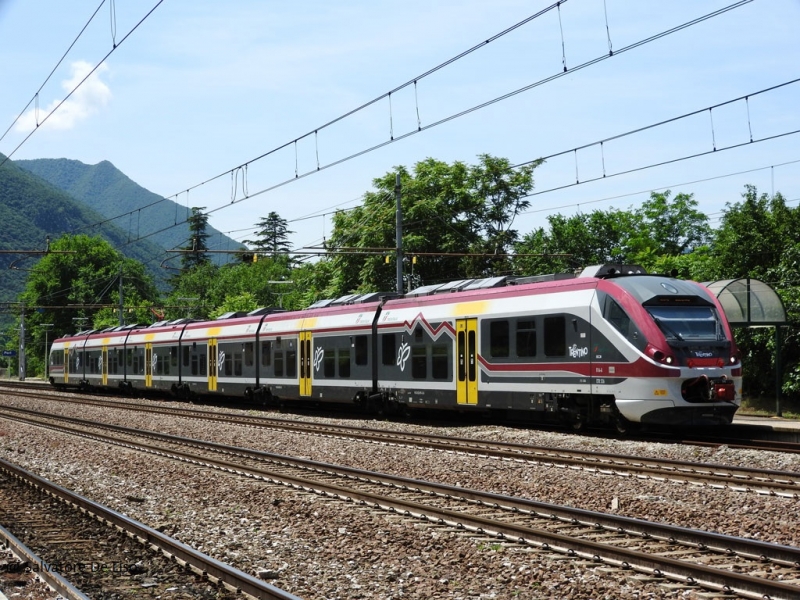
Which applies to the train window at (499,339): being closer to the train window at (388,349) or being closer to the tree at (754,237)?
the train window at (388,349)

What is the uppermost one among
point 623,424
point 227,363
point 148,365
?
point 148,365

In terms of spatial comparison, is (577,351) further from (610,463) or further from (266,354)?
(266,354)

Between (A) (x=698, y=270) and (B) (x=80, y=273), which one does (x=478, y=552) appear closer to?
(A) (x=698, y=270)

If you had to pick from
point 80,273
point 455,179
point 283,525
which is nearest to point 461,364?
point 283,525

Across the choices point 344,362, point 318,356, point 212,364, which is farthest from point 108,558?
point 212,364

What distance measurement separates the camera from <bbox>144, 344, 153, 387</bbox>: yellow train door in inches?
1731

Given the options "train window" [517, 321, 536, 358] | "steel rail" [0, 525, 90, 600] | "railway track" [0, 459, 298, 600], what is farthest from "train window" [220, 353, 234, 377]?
"steel rail" [0, 525, 90, 600]

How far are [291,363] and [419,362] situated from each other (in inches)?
308

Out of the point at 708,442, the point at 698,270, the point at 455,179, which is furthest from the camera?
the point at 455,179

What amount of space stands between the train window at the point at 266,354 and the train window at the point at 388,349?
295 inches

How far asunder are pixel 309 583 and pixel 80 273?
350 feet

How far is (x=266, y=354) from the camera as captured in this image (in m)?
32.7

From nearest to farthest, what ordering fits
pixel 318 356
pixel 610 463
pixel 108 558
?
pixel 108 558 < pixel 610 463 < pixel 318 356

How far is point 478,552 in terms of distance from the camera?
9273 mm
